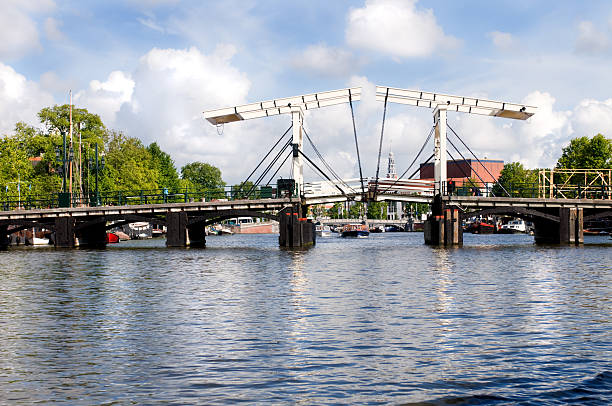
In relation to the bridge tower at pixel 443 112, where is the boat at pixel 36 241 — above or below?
below

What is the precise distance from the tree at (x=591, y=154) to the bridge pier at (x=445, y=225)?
37034 millimetres

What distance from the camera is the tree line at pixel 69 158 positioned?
69.0 metres

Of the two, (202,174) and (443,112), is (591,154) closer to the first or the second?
(443,112)

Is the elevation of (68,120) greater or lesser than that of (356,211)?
greater

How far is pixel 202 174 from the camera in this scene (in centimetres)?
15038

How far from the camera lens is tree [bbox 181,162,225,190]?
14750 centimetres

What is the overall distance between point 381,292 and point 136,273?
504 inches

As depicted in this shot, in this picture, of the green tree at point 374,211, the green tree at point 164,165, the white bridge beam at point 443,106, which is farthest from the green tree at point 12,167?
the green tree at point 374,211

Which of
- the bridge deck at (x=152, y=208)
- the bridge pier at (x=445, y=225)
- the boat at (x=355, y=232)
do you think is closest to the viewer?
the bridge deck at (x=152, y=208)

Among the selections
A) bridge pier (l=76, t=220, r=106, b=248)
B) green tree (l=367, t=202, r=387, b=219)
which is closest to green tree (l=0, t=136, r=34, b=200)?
bridge pier (l=76, t=220, r=106, b=248)

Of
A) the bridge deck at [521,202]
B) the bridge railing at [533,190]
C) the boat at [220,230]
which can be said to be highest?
the bridge railing at [533,190]

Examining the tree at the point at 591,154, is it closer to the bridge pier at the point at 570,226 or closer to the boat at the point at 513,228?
the boat at the point at 513,228

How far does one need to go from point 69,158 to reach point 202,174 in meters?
93.0

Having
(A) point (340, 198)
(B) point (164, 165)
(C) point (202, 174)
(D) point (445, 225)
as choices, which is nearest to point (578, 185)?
(D) point (445, 225)
